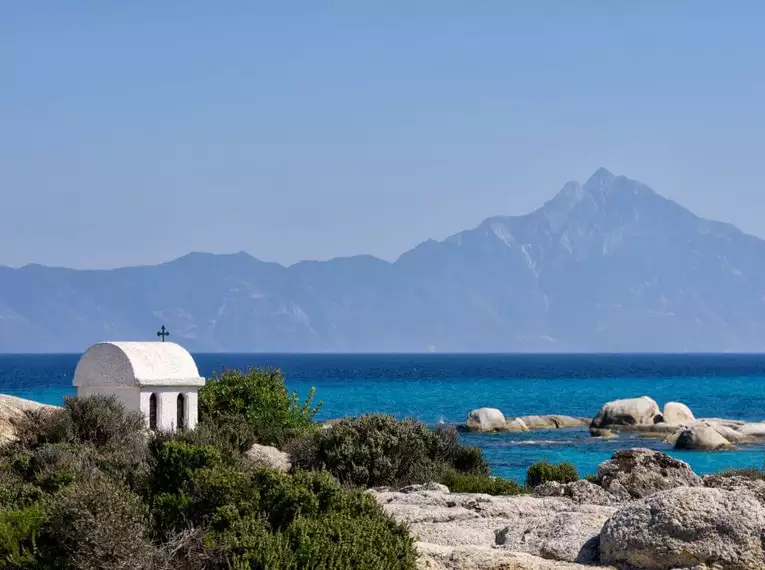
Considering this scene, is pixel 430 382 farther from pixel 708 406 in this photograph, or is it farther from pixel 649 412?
pixel 649 412

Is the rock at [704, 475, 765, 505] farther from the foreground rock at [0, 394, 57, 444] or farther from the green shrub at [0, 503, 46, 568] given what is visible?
the foreground rock at [0, 394, 57, 444]

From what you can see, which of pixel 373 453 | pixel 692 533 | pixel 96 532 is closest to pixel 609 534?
pixel 692 533

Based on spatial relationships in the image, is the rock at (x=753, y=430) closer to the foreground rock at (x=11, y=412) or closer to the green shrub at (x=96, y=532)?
the foreground rock at (x=11, y=412)

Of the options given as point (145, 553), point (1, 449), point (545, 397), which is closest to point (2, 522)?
point (145, 553)

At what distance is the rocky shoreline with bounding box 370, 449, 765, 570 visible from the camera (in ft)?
39.1

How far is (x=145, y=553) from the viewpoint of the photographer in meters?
11.4

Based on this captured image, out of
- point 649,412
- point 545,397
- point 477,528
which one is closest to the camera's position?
point 477,528

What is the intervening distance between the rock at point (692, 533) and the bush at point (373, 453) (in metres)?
11.8

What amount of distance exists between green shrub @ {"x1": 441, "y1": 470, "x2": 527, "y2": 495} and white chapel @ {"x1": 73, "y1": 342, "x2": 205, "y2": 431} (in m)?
8.14

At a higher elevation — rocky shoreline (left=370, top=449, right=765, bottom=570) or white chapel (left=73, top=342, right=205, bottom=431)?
white chapel (left=73, top=342, right=205, bottom=431)

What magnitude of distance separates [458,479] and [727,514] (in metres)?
11.0

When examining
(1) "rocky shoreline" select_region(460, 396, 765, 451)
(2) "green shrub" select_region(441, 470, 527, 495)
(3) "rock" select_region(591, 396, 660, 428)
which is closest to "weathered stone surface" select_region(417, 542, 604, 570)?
(2) "green shrub" select_region(441, 470, 527, 495)

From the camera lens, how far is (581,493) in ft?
60.4

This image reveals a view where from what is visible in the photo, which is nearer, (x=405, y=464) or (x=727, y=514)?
(x=727, y=514)
